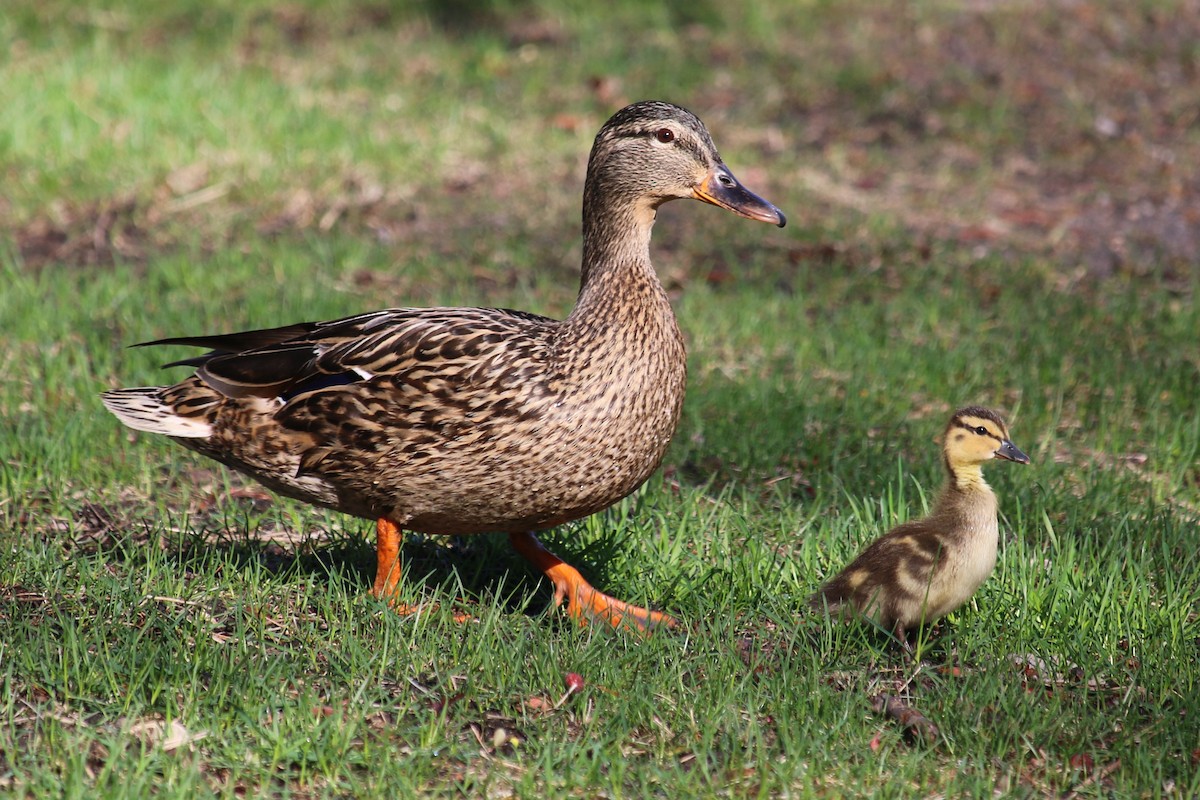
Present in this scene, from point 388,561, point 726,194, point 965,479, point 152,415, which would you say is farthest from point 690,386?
point 152,415

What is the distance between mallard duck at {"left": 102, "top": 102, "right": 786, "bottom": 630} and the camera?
417 cm

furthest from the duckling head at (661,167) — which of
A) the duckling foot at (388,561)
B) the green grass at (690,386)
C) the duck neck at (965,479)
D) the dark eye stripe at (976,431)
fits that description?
the duckling foot at (388,561)

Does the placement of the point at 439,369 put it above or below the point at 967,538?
above

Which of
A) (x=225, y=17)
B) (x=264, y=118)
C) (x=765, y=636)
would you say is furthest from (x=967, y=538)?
(x=225, y=17)

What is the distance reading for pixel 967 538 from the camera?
4223 millimetres

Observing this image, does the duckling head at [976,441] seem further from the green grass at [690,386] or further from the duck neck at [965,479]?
the green grass at [690,386]

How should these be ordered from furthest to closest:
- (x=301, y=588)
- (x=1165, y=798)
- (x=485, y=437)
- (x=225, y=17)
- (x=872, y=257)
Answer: (x=225, y=17), (x=872, y=257), (x=301, y=588), (x=485, y=437), (x=1165, y=798)

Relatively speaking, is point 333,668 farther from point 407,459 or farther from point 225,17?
point 225,17

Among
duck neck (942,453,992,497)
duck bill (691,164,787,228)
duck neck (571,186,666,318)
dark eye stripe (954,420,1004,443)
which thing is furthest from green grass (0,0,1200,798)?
duck bill (691,164,787,228)

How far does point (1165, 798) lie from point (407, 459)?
7.38 ft

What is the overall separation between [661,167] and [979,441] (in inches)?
52.1

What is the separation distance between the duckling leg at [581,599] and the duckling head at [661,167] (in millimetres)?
1148

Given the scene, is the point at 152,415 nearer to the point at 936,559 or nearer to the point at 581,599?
the point at 581,599

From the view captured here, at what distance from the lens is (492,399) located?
416 centimetres
